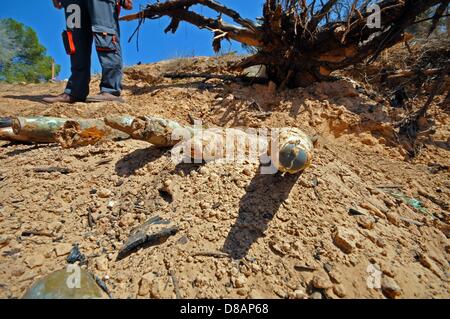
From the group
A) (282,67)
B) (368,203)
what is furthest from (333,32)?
(368,203)

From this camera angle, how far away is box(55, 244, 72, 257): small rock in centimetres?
115

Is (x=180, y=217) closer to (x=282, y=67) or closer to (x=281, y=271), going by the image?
(x=281, y=271)

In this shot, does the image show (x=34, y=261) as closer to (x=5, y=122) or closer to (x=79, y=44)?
(x=5, y=122)

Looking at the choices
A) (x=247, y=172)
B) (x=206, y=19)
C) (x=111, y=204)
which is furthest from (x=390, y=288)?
(x=206, y=19)

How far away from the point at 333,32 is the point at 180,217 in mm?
2820

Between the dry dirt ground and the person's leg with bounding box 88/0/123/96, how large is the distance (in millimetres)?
1245

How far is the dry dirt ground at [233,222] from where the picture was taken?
1.04 metres

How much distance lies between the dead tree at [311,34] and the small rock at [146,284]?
288 centimetres

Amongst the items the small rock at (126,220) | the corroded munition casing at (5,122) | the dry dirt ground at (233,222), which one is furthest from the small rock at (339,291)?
the corroded munition casing at (5,122)

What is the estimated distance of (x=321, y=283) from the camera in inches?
39.6

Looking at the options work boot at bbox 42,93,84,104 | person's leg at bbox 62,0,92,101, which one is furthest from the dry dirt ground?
person's leg at bbox 62,0,92,101

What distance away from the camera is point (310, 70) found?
317 cm

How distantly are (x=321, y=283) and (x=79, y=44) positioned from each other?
3511 mm

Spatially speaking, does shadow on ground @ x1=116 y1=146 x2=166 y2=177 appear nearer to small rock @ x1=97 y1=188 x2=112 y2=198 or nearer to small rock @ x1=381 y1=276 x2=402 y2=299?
small rock @ x1=97 y1=188 x2=112 y2=198
